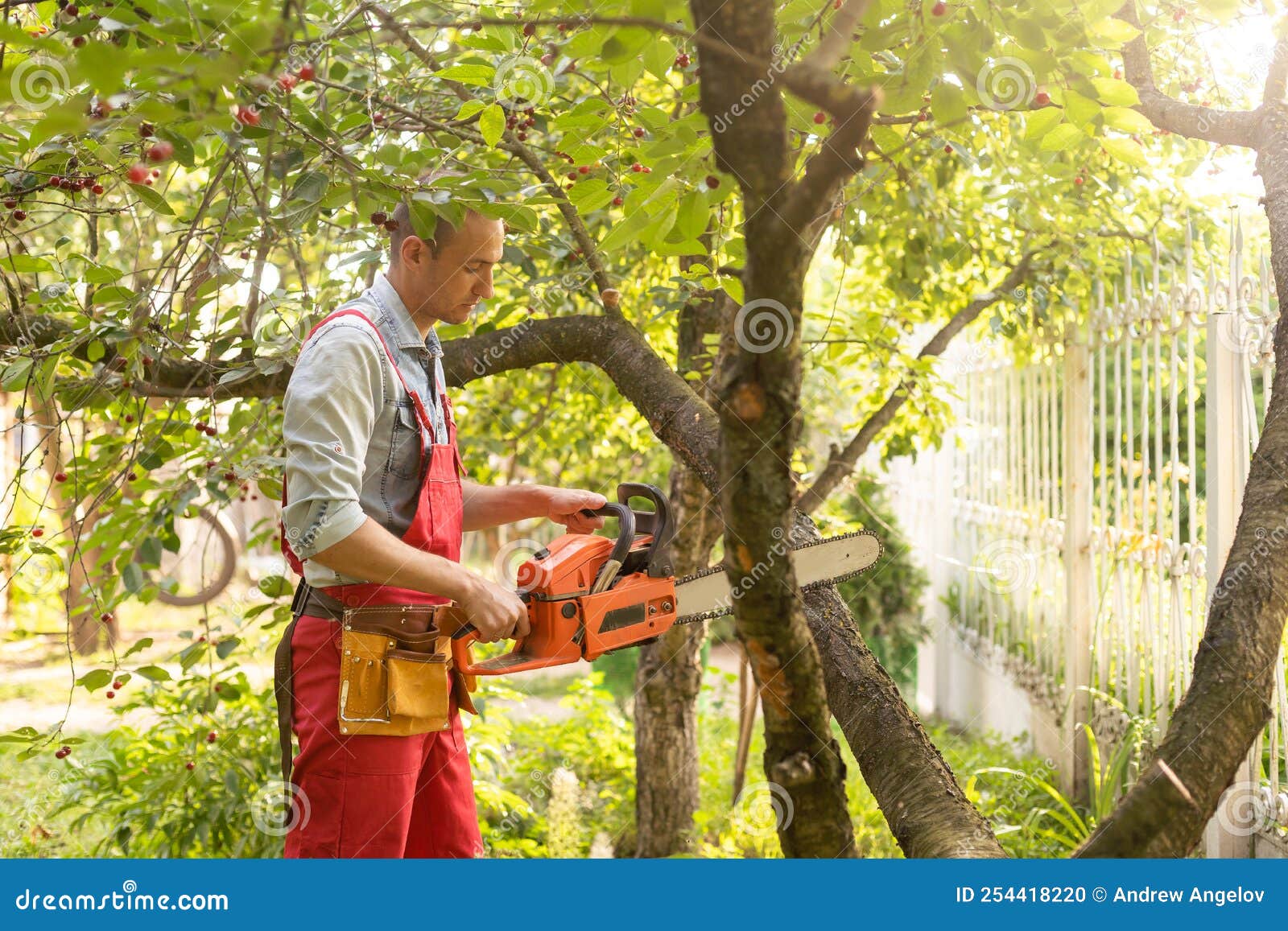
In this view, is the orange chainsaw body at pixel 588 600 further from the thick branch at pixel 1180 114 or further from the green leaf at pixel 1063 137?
the thick branch at pixel 1180 114

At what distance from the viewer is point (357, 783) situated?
2129 mm

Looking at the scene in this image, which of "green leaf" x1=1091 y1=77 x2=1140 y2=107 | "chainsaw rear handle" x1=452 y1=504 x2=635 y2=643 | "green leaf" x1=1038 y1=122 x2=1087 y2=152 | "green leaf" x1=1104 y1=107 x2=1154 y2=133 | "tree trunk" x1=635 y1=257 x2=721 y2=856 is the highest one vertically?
"green leaf" x1=1091 y1=77 x2=1140 y2=107

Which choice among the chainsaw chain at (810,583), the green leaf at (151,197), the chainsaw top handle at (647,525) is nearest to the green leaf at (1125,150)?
the chainsaw chain at (810,583)

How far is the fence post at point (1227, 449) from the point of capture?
127 inches

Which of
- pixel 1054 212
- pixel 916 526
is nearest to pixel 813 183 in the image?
pixel 1054 212

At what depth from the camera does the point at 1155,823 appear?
4.58 ft

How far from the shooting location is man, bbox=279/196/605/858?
6.50 feet

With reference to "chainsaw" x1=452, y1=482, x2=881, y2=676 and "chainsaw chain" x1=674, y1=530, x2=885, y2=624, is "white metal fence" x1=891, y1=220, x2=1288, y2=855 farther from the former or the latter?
"chainsaw" x1=452, y1=482, x2=881, y2=676

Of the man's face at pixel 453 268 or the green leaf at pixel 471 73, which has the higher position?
the green leaf at pixel 471 73

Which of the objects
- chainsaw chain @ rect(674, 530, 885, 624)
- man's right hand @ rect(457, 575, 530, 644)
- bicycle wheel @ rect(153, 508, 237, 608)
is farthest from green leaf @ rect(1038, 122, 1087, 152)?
bicycle wheel @ rect(153, 508, 237, 608)

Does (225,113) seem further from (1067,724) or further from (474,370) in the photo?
(1067,724)

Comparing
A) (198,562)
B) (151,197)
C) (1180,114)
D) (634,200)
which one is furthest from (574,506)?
(198,562)

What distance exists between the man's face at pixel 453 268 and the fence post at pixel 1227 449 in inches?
94.8

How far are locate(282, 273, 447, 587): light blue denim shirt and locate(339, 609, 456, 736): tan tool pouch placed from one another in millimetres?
137
